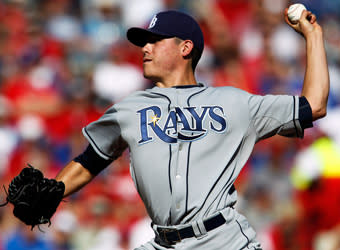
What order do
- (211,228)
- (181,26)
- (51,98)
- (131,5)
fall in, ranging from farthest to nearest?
(131,5) → (51,98) → (181,26) → (211,228)

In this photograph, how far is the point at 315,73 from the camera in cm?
340

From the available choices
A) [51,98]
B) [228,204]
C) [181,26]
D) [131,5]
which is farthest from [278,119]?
[131,5]

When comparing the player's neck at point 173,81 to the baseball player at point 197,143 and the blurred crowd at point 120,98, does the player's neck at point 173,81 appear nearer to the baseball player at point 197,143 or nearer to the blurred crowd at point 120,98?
the baseball player at point 197,143

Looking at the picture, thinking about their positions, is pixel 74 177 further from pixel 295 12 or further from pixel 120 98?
pixel 120 98

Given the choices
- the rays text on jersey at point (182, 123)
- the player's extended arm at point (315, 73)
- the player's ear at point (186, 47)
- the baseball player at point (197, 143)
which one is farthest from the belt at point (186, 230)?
the player's ear at point (186, 47)

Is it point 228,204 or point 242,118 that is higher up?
point 242,118

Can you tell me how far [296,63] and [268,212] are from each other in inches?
111

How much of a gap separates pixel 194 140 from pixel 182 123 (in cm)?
12

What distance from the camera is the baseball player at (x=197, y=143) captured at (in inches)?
129

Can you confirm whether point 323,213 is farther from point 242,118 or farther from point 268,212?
point 242,118

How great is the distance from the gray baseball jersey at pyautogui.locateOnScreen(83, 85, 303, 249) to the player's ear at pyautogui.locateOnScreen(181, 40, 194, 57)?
36 cm

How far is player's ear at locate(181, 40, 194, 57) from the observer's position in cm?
385

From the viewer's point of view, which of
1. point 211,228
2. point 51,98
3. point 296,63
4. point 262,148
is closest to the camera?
point 211,228

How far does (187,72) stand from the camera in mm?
3865
